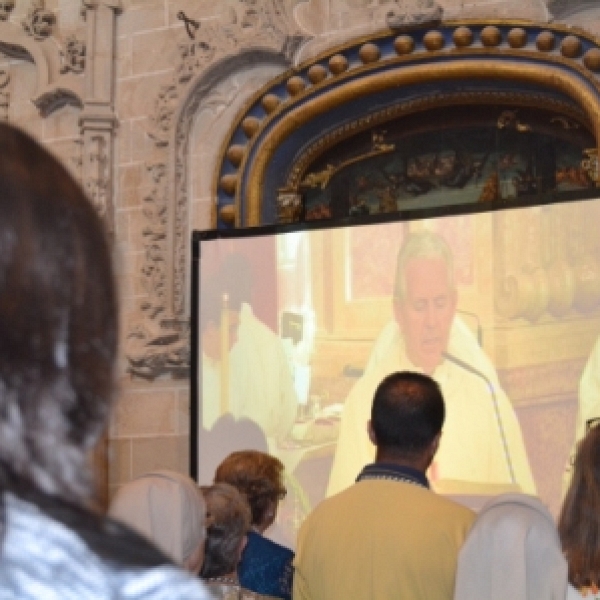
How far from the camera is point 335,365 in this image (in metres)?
6.64

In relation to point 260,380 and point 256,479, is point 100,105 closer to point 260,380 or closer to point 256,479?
point 260,380

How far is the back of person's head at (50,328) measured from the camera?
690mm

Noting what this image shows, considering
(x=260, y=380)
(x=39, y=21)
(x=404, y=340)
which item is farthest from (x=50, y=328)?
(x=39, y=21)

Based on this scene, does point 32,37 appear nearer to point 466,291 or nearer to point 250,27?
point 250,27

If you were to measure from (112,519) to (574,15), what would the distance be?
6433 millimetres

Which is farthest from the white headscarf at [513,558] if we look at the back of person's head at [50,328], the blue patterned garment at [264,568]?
the back of person's head at [50,328]

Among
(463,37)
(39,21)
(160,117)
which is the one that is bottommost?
(160,117)

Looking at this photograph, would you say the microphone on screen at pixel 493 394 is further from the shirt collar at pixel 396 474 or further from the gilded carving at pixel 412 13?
the shirt collar at pixel 396 474

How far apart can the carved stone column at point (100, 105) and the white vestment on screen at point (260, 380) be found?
123 centimetres

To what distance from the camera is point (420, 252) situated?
6543mm

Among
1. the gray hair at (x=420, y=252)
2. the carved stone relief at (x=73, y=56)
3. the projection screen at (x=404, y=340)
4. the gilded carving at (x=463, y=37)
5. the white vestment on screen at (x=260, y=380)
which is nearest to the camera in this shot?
the projection screen at (x=404, y=340)

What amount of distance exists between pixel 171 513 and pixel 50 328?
2.29 metres

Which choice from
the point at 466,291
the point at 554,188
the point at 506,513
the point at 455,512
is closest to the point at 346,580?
the point at 455,512

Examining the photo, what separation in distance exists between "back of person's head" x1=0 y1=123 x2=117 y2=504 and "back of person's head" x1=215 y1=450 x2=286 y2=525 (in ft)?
10.6
